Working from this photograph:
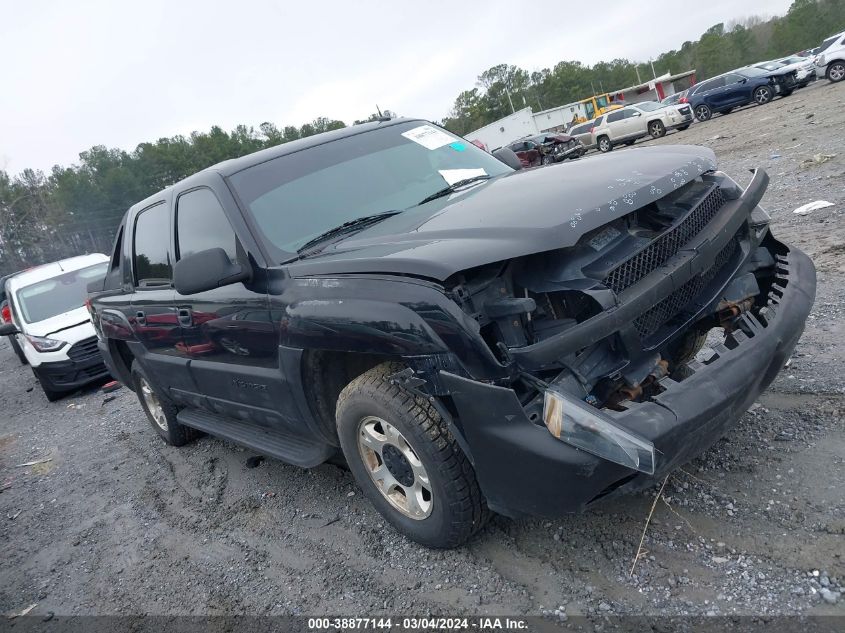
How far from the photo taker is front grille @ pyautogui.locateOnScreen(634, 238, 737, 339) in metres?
2.48

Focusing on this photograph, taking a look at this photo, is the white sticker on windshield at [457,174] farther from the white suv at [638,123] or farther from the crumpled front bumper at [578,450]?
the white suv at [638,123]

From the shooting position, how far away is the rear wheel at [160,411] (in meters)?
5.00

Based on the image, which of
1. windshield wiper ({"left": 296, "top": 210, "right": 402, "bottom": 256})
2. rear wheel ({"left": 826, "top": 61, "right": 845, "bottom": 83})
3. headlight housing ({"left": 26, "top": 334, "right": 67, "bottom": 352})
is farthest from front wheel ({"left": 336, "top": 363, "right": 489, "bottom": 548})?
rear wheel ({"left": 826, "top": 61, "right": 845, "bottom": 83})

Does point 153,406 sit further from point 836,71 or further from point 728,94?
point 836,71

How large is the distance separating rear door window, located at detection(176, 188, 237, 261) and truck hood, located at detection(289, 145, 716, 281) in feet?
2.07

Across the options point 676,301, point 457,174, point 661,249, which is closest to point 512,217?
point 661,249

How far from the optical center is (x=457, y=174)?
146 inches

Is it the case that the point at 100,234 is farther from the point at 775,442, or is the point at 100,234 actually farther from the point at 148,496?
the point at 775,442

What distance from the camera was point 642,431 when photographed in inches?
83.1

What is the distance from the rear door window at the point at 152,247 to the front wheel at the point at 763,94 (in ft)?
80.2

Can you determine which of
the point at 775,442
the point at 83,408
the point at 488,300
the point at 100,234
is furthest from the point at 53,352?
the point at 100,234

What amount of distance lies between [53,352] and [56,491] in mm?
3879

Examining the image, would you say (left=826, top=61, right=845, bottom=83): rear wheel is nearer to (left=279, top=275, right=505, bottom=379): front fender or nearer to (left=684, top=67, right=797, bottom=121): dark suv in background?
(left=684, top=67, right=797, bottom=121): dark suv in background

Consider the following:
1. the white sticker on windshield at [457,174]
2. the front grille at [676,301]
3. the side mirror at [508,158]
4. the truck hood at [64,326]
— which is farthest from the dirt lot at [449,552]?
the truck hood at [64,326]
